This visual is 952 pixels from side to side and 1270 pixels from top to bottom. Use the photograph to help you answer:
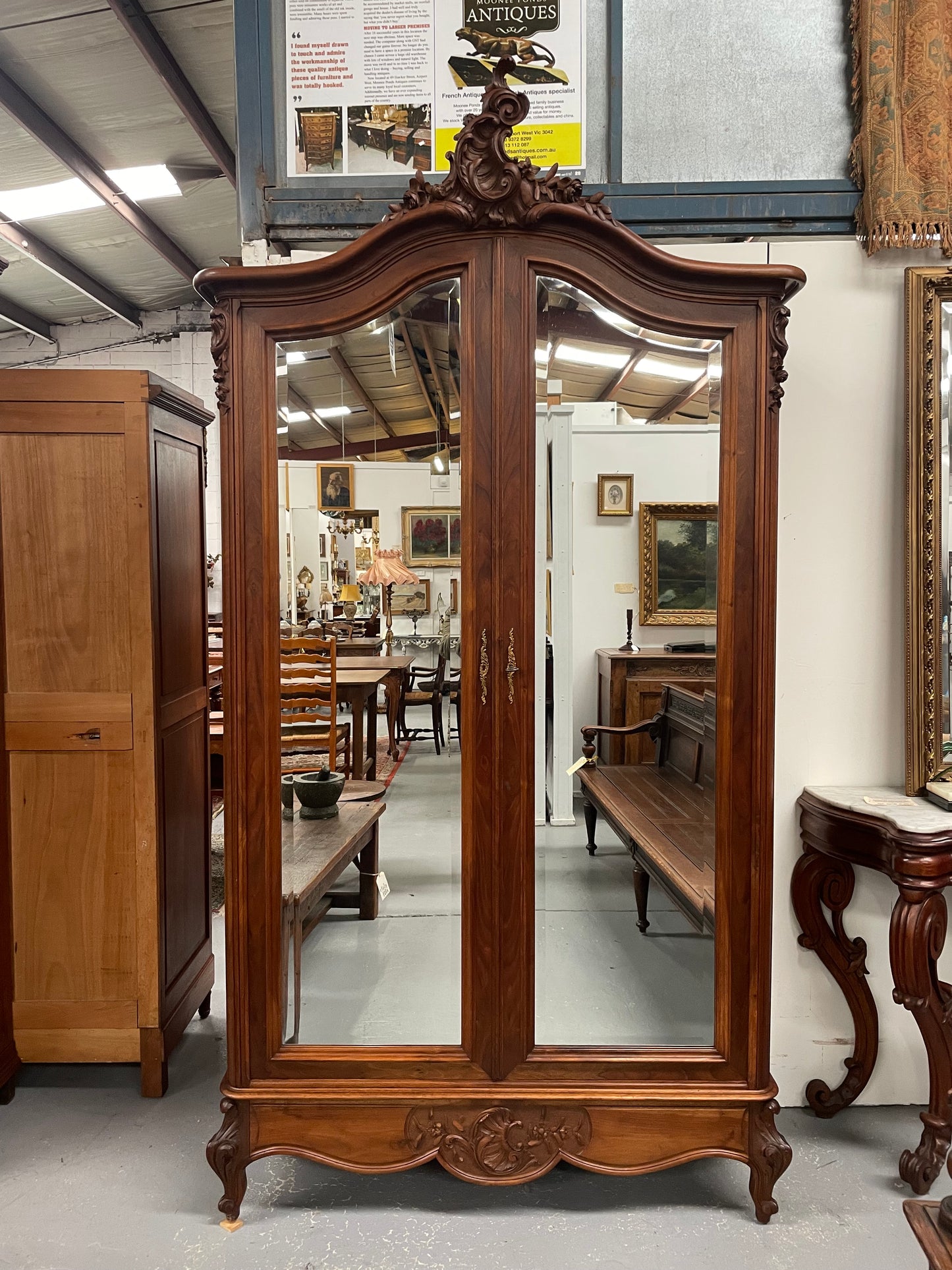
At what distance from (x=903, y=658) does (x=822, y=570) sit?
337mm

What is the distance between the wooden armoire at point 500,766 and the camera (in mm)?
1961

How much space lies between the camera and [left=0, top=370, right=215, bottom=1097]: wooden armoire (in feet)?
8.32

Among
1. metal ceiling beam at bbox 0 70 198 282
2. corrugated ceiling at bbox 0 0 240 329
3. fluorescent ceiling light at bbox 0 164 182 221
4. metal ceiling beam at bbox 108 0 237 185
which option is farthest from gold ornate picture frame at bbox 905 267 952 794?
fluorescent ceiling light at bbox 0 164 182 221

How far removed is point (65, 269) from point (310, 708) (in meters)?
6.45

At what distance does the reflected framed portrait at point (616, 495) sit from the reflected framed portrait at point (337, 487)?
0.59 m

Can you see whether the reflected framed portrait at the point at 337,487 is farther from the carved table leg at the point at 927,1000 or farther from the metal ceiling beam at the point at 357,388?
the carved table leg at the point at 927,1000

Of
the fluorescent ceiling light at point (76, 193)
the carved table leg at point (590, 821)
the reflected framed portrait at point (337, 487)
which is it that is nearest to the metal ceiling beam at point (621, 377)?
the reflected framed portrait at point (337, 487)

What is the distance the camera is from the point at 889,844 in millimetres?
2115

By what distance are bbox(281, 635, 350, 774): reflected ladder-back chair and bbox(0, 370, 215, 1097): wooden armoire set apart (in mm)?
667

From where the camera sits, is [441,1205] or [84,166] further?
[84,166]

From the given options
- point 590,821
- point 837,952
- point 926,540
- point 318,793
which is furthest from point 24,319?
point 837,952

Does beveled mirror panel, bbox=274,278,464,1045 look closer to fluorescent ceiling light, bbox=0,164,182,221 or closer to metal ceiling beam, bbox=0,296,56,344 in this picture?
fluorescent ceiling light, bbox=0,164,182,221

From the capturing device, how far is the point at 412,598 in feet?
6.88

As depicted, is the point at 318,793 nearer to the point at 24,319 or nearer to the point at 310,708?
the point at 310,708
